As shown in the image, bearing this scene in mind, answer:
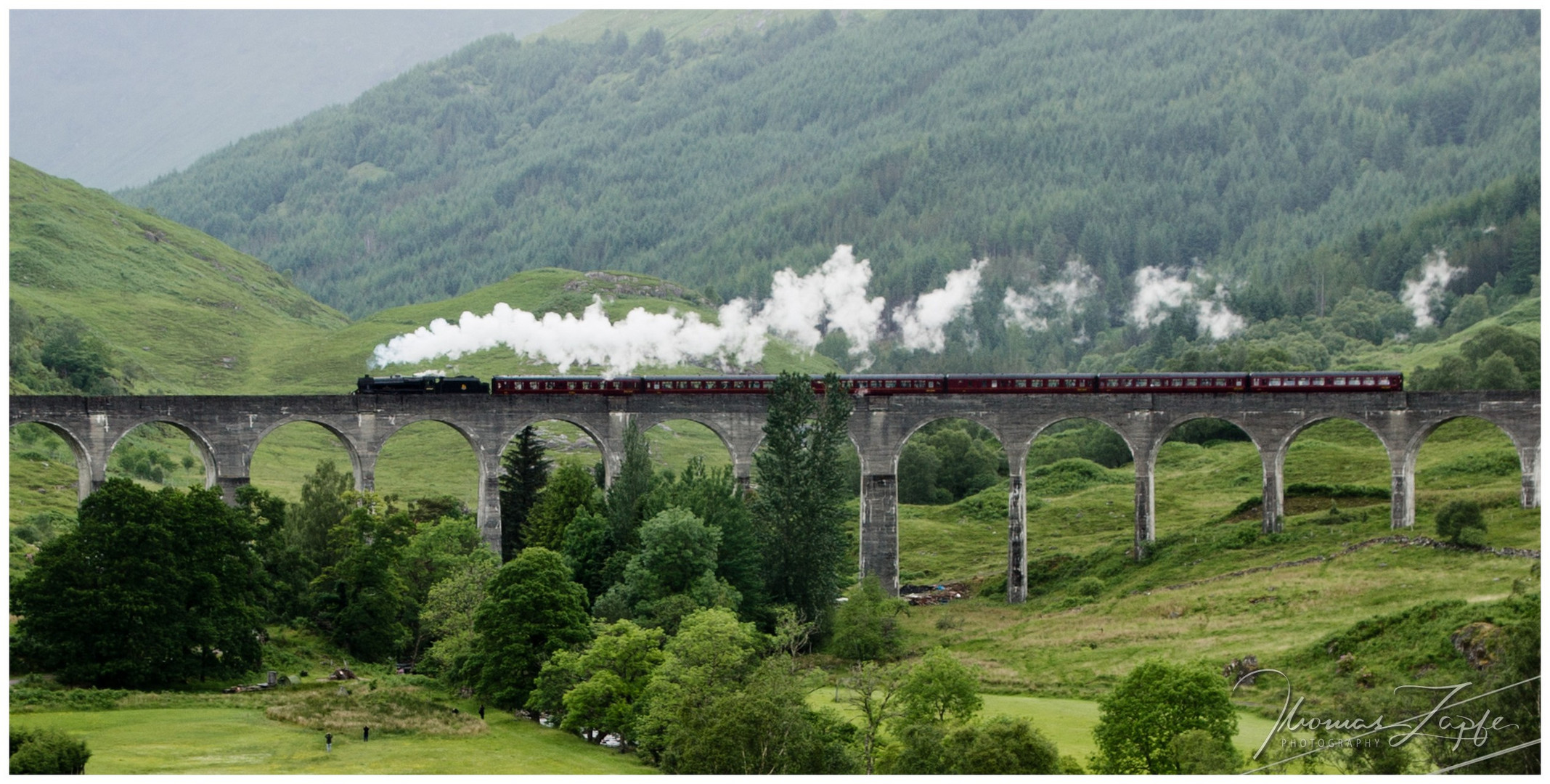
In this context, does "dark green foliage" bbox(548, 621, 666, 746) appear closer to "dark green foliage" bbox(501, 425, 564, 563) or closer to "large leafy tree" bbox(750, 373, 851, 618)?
"large leafy tree" bbox(750, 373, 851, 618)

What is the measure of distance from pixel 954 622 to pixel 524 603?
89.8 ft

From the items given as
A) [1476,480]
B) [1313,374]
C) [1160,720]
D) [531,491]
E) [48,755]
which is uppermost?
[1313,374]

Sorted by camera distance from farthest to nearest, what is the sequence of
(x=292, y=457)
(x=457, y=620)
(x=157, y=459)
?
(x=292, y=457) → (x=157, y=459) → (x=457, y=620)

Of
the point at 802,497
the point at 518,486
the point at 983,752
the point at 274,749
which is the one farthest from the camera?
the point at 518,486

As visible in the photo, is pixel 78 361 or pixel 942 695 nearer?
A: pixel 942 695

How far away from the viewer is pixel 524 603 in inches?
2869

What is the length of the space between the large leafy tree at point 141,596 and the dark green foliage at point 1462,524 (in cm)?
6300

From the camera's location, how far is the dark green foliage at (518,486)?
321 ft

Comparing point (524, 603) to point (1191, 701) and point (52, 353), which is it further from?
point (52, 353)

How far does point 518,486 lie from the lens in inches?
3880

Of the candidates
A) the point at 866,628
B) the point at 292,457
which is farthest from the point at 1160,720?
the point at 292,457

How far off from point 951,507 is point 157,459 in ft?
245

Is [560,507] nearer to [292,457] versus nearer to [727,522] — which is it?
[727,522]

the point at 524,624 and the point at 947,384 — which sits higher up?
the point at 947,384
